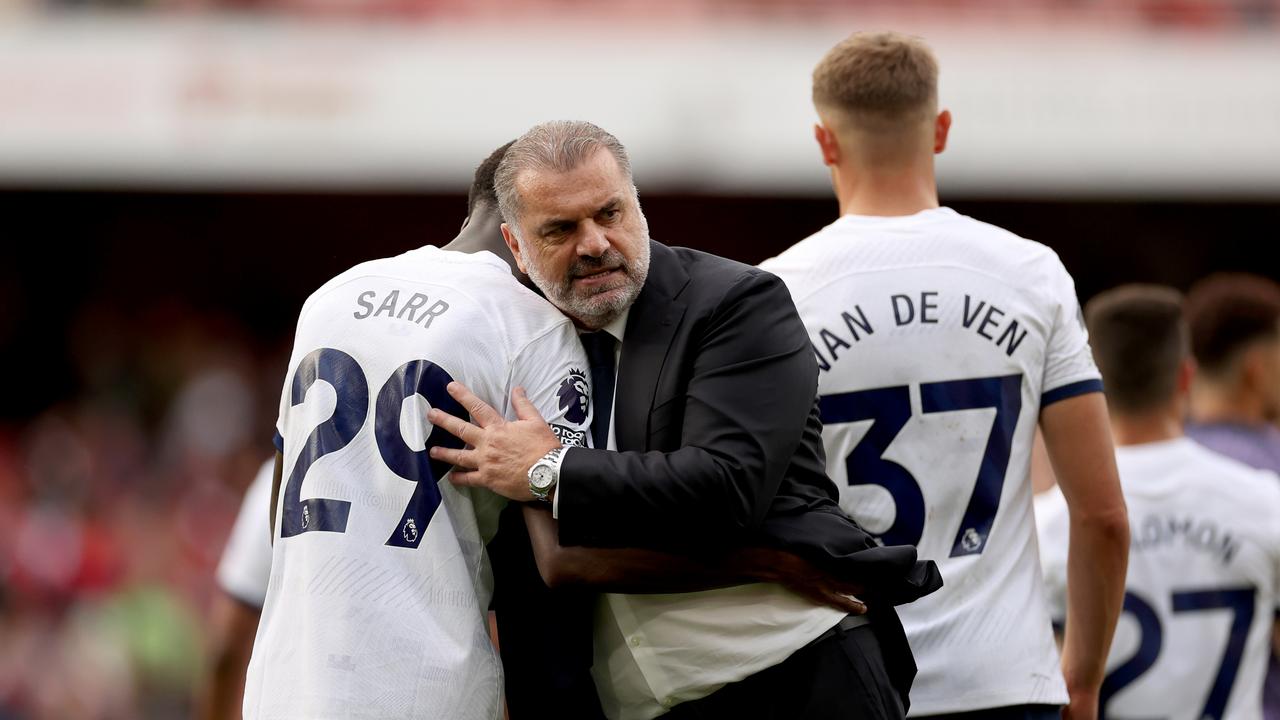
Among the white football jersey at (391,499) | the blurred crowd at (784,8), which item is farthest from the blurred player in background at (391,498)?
the blurred crowd at (784,8)

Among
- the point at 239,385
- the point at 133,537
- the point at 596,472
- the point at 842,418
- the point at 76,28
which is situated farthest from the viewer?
the point at 239,385

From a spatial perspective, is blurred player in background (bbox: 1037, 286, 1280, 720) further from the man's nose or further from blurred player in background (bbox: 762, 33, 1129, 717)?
the man's nose

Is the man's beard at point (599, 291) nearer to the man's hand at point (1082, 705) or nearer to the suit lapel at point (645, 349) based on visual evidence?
the suit lapel at point (645, 349)

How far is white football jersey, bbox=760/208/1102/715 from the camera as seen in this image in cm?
356

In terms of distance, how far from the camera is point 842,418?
3.60m

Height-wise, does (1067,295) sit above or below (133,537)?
above

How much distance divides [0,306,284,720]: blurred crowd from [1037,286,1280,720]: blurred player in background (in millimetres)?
8489

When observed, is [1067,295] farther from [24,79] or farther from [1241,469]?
[24,79]

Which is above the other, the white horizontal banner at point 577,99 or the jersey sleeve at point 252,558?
the white horizontal banner at point 577,99

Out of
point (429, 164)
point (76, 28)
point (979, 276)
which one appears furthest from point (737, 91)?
point (979, 276)

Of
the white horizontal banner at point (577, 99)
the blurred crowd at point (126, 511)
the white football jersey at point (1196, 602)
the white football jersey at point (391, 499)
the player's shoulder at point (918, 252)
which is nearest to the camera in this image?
the white football jersey at point (391, 499)

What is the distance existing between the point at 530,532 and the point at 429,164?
11.1 metres

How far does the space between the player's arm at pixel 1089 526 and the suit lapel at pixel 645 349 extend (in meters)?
0.92

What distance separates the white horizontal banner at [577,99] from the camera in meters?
13.5
